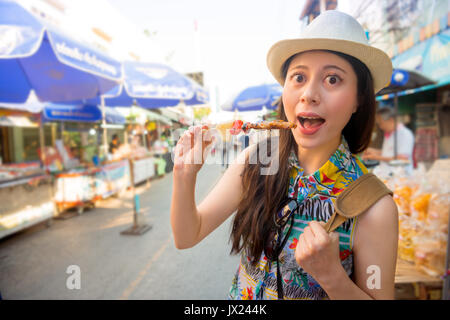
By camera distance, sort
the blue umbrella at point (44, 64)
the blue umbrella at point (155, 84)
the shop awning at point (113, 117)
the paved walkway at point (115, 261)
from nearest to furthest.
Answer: the paved walkway at point (115, 261) < the blue umbrella at point (44, 64) < the blue umbrella at point (155, 84) < the shop awning at point (113, 117)

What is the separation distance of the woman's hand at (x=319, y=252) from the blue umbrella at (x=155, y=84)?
130 inches

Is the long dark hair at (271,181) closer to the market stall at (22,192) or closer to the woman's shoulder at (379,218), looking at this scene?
the woman's shoulder at (379,218)

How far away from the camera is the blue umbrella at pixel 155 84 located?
4.05 metres

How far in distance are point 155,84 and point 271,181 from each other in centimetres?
374

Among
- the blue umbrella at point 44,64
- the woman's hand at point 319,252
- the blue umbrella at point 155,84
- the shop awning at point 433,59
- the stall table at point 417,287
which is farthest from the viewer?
the shop awning at point 433,59

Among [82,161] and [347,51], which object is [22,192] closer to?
[82,161]

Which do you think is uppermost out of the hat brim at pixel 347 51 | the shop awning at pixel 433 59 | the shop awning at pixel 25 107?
the shop awning at pixel 433 59

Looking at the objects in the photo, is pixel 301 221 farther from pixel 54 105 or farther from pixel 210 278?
pixel 54 105

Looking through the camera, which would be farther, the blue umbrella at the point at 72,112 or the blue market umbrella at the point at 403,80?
the blue umbrella at the point at 72,112

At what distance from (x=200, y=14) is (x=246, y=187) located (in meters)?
0.99

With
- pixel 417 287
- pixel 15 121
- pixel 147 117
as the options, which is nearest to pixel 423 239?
pixel 417 287

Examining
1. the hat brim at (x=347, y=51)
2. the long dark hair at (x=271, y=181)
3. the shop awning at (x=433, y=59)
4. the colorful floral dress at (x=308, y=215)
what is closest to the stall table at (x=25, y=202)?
the long dark hair at (x=271, y=181)

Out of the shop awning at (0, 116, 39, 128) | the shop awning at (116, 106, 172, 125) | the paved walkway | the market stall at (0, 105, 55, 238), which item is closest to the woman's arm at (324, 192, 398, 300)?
the paved walkway

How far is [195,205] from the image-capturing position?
1.06 m
